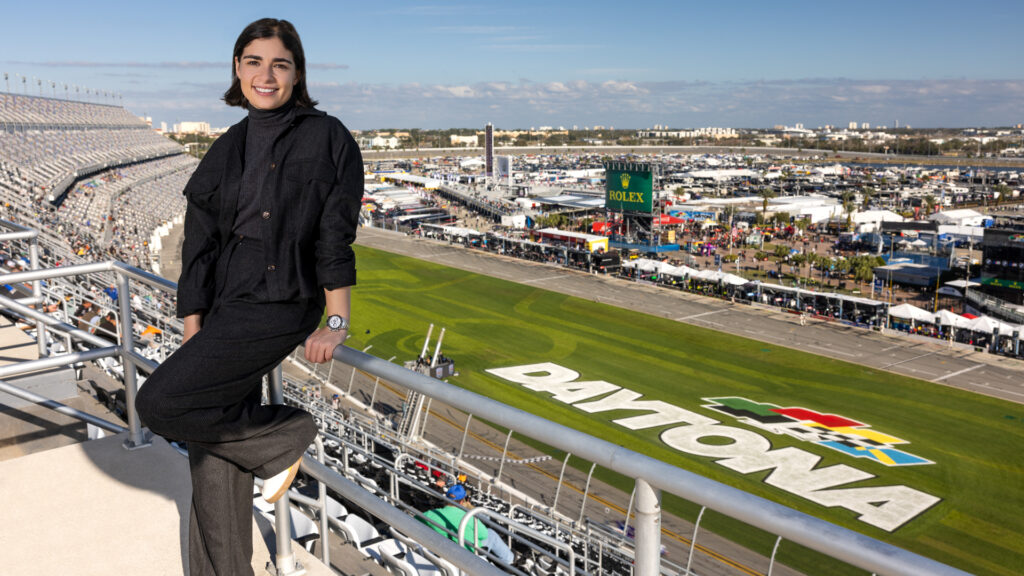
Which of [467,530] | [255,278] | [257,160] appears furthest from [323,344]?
[467,530]

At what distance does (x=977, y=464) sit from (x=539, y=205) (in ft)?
229

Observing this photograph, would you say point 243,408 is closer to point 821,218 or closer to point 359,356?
point 359,356

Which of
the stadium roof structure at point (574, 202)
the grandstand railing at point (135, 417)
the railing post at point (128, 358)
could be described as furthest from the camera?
the stadium roof structure at point (574, 202)

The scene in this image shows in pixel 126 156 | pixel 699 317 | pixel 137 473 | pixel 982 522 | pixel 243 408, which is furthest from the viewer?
pixel 126 156

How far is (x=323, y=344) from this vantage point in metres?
2.68

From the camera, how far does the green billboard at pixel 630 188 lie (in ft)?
194

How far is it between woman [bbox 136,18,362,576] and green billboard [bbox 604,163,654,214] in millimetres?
57256

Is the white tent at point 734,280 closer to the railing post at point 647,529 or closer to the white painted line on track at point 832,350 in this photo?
the white painted line on track at point 832,350

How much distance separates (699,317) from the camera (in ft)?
135

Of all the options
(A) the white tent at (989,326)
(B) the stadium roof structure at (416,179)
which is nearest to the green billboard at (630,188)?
(A) the white tent at (989,326)

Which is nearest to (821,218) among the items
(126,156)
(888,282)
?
(888,282)

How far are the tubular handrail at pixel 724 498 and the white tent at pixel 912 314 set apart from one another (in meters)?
40.0

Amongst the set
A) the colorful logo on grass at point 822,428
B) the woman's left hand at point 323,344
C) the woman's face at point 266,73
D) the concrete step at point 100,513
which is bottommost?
the colorful logo on grass at point 822,428

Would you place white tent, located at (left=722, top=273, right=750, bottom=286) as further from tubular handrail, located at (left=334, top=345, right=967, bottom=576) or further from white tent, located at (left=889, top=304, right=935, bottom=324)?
tubular handrail, located at (left=334, top=345, right=967, bottom=576)
